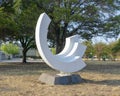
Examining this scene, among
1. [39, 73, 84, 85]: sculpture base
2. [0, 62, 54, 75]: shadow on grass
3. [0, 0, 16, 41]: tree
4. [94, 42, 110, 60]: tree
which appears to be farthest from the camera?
[94, 42, 110, 60]: tree

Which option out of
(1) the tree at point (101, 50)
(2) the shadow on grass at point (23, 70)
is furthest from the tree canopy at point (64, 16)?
(1) the tree at point (101, 50)

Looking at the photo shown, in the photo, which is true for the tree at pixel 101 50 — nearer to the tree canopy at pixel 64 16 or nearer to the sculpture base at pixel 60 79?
the tree canopy at pixel 64 16

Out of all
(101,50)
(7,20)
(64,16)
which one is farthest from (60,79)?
(101,50)

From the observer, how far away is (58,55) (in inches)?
533

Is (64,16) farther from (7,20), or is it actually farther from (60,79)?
(60,79)

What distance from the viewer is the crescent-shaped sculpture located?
1268cm

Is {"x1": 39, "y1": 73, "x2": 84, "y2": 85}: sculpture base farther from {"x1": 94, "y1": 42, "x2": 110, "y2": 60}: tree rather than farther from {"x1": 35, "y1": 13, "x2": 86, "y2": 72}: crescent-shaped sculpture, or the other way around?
{"x1": 94, "y1": 42, "x2": 110, "y2": 60}: tree

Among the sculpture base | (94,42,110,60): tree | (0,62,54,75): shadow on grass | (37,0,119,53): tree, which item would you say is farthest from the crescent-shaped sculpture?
(94,42,110,60): tree

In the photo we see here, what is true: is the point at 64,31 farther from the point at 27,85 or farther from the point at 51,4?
the point at 27,85

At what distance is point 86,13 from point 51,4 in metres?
3.21

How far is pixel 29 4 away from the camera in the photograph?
87.2ft

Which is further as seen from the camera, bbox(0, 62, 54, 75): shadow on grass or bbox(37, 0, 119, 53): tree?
bbox(37, 0, 119, 53): tree

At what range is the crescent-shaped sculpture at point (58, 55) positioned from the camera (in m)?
12.7

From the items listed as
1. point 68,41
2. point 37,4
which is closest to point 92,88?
point 68,41
